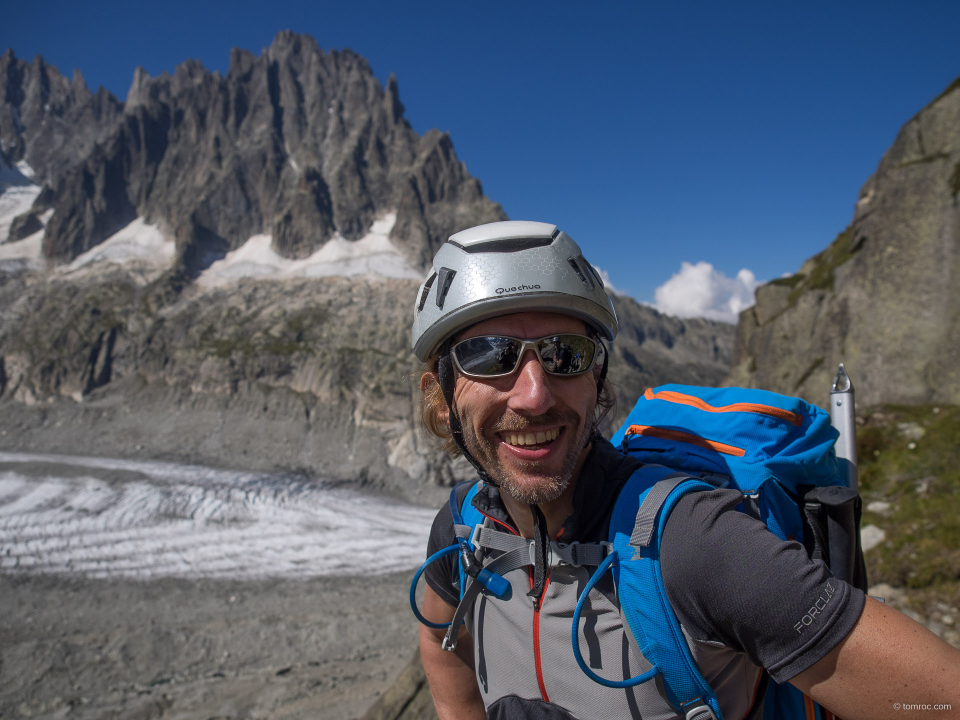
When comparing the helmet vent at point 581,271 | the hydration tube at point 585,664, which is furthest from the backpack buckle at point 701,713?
the helmet vent at point 581,271

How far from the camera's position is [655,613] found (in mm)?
1976

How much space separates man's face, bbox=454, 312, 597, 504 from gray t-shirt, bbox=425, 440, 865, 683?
0.61 metres

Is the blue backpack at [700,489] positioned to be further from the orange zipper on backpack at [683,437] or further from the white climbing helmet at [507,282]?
the white climbing helmet at [507,282]

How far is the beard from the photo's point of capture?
7.89 feet

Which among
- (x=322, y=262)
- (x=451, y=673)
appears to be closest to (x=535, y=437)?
(x=451, y=673)

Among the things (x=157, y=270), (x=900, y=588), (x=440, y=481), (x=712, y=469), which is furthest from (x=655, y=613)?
(x=157, y=270)

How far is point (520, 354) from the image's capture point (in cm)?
261

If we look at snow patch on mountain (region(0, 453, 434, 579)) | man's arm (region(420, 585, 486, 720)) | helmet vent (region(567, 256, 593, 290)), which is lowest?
snow patch on mountain (region(0, 453, 434, 579))

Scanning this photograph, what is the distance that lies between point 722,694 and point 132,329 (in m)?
137

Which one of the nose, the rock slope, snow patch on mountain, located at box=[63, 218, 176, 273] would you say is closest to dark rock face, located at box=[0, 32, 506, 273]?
the rock slope

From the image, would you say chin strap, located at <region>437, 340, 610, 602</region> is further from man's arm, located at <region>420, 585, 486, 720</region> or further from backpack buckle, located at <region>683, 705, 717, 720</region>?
man's arm, located at <region>420, 585, 486, 720</region>

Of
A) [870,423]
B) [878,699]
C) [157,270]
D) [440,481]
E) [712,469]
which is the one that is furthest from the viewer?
[157,270]

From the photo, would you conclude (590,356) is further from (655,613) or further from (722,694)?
(722,694)

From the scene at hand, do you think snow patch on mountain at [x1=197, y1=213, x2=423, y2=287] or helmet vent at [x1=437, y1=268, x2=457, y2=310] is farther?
snow patch on mountain at [x1=197, y1=213, x2=423, y2=287]
